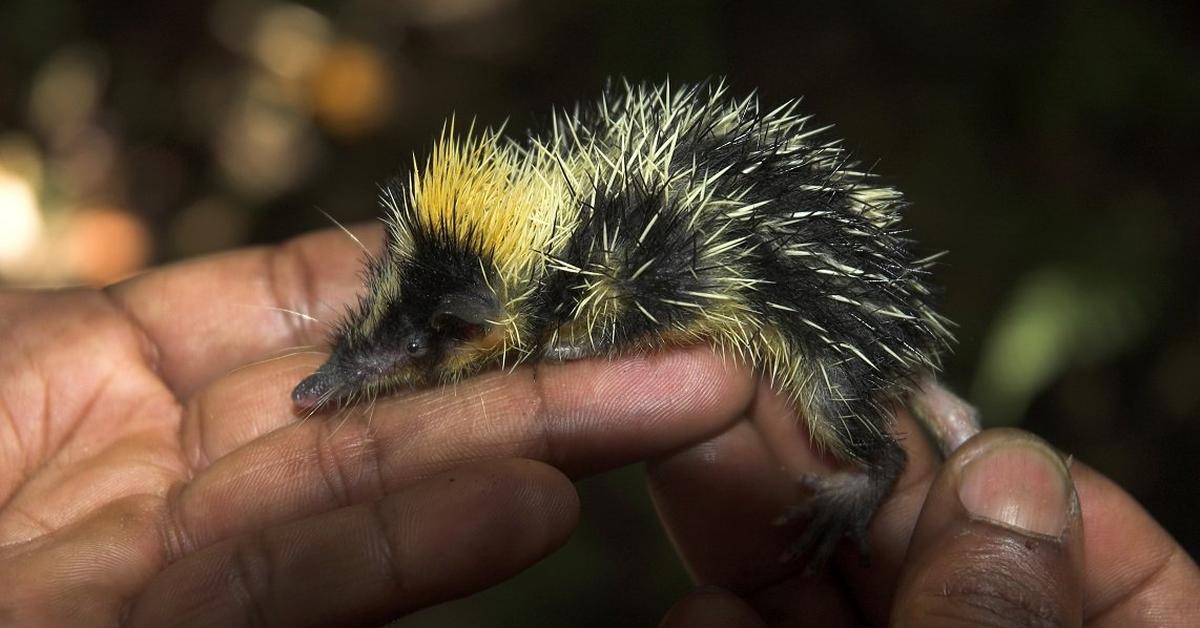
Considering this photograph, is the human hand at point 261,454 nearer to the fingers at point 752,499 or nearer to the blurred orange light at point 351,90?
the fingers at point 752,499

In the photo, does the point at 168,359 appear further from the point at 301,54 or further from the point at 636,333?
the point at 301,54

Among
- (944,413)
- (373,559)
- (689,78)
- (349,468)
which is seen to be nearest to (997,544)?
(944,413)

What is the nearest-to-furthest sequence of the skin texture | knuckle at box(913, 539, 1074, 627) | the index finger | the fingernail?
knuckle at box(913, 539, 1074, 627) < the skin texture < the fingernail < the index finger

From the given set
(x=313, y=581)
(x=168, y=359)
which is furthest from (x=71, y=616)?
(x=168, y=359)

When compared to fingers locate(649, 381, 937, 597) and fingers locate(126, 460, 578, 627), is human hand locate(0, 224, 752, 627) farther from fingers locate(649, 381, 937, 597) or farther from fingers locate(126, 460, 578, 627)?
fingers locate(649, 381, 937, 597)

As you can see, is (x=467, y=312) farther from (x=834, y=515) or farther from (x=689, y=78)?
(x=689, y=78)

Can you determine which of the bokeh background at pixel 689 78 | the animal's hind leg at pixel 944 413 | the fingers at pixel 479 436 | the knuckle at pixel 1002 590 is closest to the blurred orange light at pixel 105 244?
the bokeh background at pixel 689 78

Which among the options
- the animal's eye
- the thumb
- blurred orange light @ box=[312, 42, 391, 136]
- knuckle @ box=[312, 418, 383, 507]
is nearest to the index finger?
the animal's eye

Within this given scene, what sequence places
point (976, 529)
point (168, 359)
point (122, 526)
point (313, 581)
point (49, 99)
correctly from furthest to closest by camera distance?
point (49, 99), point (168, 359), point (122, 526), point (976, 529), point (313, 581)
